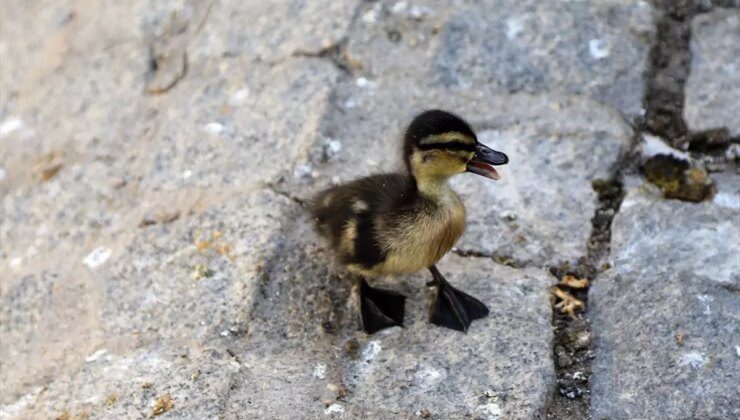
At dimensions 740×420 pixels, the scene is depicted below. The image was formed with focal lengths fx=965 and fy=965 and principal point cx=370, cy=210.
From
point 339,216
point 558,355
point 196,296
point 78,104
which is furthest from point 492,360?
point 78,104

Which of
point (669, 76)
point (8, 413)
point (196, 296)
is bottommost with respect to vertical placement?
point (8, 413)

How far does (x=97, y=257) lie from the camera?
3.72 meters

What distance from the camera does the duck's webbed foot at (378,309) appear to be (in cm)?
323

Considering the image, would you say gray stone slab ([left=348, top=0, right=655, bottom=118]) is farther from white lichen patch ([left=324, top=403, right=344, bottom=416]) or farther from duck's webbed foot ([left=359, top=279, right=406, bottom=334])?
white lichen patch ([left=324, top=403, right=344, bottom=416])

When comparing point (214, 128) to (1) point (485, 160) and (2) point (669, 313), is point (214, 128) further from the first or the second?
(2) point (669, 313)

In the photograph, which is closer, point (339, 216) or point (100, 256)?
point (339, 216)

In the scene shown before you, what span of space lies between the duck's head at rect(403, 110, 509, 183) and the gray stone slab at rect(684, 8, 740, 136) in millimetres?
1139

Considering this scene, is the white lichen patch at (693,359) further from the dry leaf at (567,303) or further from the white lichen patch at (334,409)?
the white lichen patch at (334,409)

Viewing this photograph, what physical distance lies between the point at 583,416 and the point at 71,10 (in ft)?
11.7

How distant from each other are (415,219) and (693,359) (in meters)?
0.97

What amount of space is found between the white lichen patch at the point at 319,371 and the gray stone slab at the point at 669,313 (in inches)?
33.0

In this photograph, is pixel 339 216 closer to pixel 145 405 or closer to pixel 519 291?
pixel 519 291

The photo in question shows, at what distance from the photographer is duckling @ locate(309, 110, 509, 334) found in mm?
3160

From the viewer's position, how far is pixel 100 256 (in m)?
3.72
